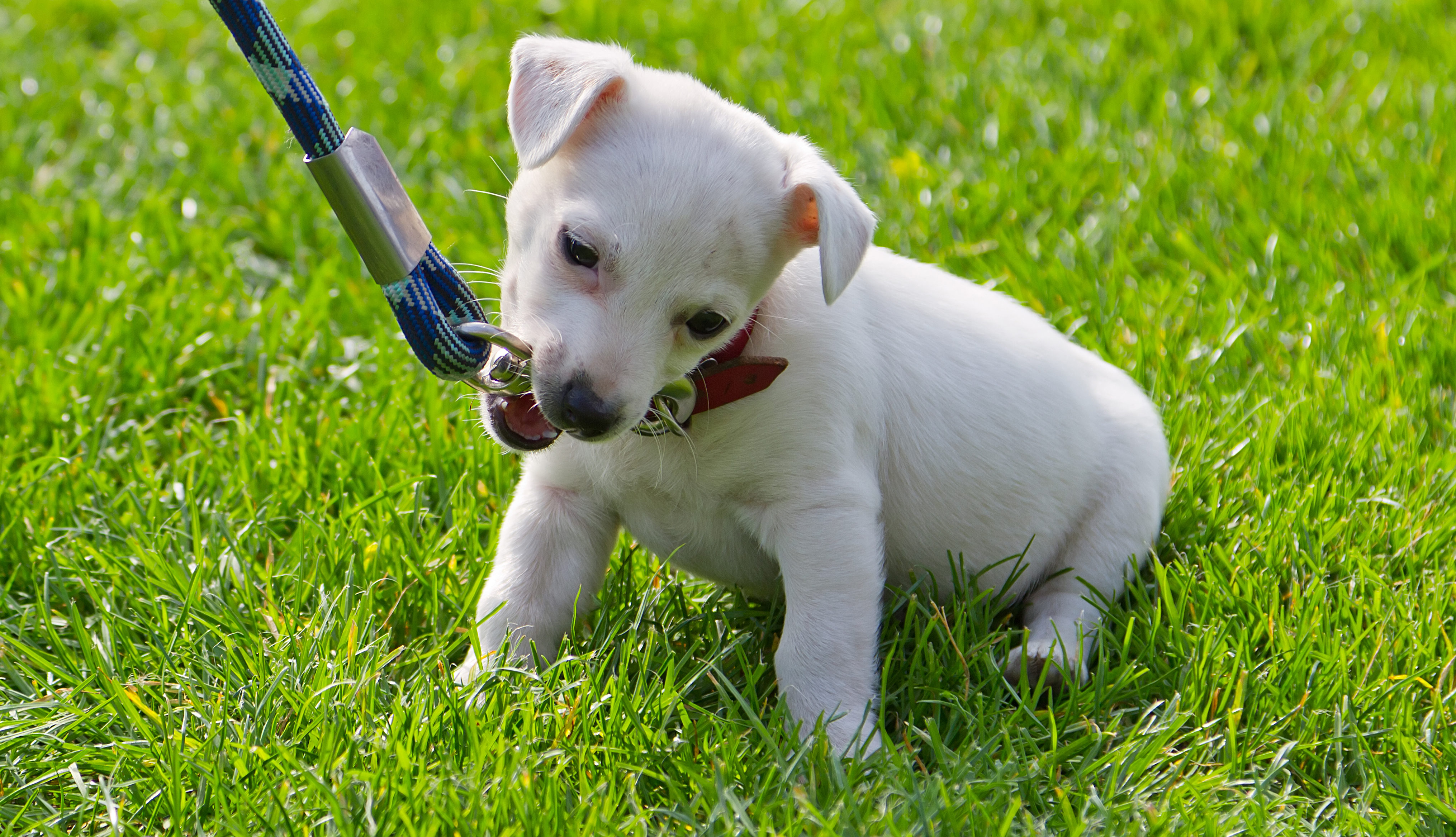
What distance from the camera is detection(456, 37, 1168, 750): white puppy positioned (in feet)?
7.79

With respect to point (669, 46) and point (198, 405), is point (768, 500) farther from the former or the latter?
point (669, 46)

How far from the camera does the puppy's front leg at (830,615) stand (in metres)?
2.54

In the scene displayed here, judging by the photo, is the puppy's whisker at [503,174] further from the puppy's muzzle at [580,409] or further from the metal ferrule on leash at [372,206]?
the puppy's muzzle at [580,409]

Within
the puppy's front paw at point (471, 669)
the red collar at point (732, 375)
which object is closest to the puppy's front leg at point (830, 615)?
the red collar at point (732, 375)

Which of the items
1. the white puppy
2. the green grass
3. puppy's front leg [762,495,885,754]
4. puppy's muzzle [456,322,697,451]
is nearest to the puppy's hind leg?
the white puppy

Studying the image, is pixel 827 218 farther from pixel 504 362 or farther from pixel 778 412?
pixel 504 362

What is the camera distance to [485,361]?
8.37 feet

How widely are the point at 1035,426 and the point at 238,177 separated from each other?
355 centimetres

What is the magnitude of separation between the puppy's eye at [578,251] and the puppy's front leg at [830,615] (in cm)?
64

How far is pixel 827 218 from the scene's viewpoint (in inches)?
91.7

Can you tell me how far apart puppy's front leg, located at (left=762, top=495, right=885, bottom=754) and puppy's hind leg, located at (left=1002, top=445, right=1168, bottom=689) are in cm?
56

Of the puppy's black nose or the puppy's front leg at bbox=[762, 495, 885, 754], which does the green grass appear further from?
the puppy's black nose

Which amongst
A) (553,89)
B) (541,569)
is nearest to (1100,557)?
(541,569)

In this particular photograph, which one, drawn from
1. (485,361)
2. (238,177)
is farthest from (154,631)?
(238,177)
